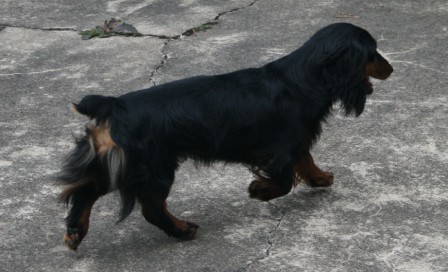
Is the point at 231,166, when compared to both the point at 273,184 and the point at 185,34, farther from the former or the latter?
the point at 185,34

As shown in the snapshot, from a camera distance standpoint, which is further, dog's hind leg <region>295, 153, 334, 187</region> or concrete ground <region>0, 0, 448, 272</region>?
dog's hind leg <region>295, 153, 334, 187</region>

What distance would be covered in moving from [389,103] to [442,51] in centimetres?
95

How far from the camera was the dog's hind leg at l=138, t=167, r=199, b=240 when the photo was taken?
169 inches

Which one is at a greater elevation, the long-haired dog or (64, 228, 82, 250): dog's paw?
the long-haired dog

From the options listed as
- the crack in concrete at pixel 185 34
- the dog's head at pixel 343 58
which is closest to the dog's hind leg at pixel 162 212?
the dog's head at pixel 343 58

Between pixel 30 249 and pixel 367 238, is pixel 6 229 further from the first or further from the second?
pixel 367 238

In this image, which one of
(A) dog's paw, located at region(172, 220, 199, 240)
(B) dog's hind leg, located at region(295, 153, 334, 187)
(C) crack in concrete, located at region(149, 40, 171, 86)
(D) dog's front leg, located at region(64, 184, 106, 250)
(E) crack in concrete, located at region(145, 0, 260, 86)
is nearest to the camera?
(D) dog's front leg, located at region(64, 184, 106, 250)

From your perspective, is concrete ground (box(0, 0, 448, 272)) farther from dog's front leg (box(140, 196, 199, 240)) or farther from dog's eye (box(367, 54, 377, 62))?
dog's eye (box(367, 54, 377, 62))

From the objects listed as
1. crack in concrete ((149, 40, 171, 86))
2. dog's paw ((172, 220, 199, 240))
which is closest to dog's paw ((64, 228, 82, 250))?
dog's paw ((172, 220, 199, 240))

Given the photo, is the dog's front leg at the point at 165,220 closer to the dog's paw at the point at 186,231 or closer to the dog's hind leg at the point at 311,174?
the dog's paw at the point at 186,231

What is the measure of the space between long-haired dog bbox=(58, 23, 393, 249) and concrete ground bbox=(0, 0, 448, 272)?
7.3 inches

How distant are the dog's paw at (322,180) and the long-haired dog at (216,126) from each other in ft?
0.17

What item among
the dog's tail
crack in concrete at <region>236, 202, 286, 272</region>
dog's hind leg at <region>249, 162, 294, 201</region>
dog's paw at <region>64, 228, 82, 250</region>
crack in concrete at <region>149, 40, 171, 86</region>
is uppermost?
the dog's tail

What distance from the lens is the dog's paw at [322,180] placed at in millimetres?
4906
